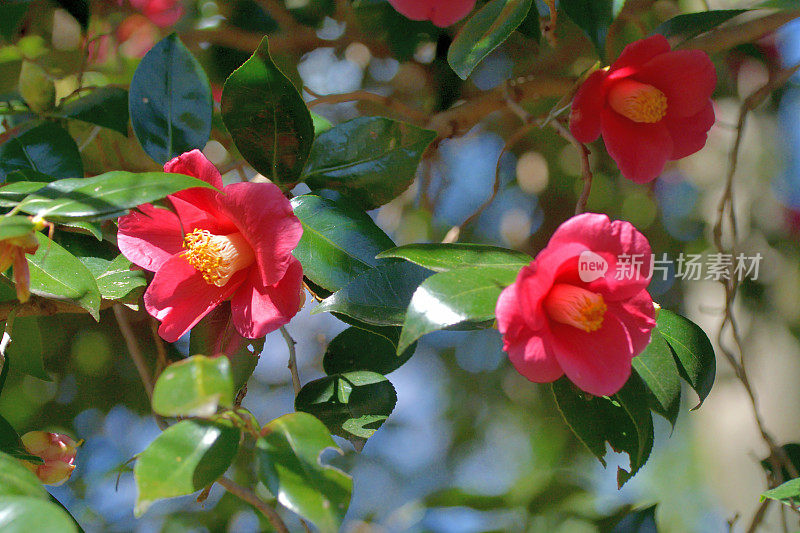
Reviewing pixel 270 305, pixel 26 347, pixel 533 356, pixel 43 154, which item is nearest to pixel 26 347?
pixel 26 347

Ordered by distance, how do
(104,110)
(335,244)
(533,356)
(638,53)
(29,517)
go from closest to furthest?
1. (29,517)
2. (533,356)
3. (335,244)
4. (638,53)
5. (104,110)

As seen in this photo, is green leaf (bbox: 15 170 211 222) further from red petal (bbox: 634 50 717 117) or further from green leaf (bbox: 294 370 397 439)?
red petal (bbox: 634 50 717 117)

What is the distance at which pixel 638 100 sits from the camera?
0.71 m

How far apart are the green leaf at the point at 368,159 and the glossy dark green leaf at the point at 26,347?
1.12 ft

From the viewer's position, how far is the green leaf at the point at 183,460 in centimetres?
39

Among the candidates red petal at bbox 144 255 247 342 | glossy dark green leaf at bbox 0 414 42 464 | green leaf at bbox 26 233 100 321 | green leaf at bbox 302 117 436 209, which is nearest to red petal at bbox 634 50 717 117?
green leaf at bbox 302 117 436 209

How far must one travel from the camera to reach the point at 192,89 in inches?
25.5

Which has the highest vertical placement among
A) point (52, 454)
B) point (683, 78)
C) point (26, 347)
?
point (683, 78)

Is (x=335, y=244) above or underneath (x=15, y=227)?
underneath

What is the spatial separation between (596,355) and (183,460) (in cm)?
30

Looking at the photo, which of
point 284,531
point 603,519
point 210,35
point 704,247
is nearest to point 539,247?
point 704,247

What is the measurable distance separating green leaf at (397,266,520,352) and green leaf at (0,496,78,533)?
0.68ft

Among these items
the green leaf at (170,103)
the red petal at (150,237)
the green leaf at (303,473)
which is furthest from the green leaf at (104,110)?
the green leaf at (303,473)

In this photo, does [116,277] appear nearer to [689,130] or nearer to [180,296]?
[180,296]
